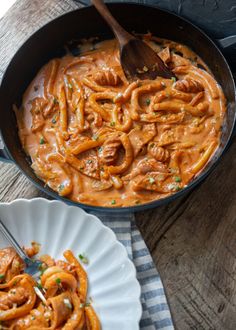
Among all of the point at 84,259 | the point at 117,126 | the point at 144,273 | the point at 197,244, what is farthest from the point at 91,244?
the point at 117,126

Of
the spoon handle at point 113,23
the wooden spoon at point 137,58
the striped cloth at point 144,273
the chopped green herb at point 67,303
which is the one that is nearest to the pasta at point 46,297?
the chopped green herb at point 67,303

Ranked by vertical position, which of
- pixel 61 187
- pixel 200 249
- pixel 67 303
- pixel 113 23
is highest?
pixel 113 23

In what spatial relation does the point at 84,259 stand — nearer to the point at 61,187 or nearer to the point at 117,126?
the point at 61,187

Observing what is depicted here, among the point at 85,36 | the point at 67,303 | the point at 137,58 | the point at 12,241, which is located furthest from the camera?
the point at 85,36

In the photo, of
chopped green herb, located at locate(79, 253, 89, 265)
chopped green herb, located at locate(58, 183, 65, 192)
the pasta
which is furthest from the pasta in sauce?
the pasta

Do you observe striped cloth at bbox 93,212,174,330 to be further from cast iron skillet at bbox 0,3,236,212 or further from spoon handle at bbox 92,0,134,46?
spoon handle at bbox 92,0,134,46

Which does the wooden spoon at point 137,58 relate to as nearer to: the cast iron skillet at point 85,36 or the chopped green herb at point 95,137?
the cast iron skillet at point 85,36
